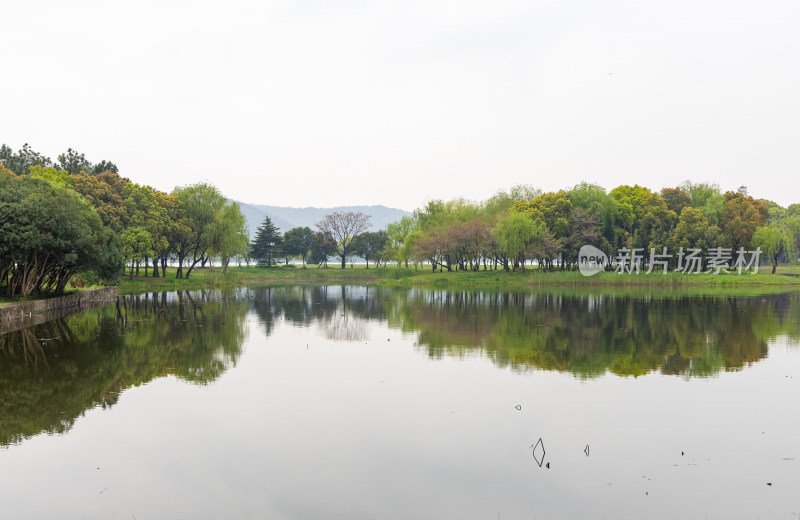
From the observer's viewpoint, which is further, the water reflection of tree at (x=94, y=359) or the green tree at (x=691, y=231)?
the green tree at (x=691, y=231)

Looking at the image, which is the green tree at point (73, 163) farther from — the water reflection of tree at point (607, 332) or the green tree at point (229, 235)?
the water reflection of tree at point (607, 332)

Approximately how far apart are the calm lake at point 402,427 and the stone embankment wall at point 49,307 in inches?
284

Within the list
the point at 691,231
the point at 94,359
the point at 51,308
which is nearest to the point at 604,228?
the point at 691,231

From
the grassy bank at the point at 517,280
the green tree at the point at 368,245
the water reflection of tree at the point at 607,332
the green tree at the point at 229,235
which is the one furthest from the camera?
the green tree at the point at 368,245

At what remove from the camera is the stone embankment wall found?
102 ft

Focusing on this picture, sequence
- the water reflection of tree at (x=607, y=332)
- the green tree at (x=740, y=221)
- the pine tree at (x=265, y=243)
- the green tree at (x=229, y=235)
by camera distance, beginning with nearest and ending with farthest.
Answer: the water reflection of tree at (x=607, y=332) → the green tree at (x=229, y=235) → the green tree at (x=740, y=221) → the pine tree at (x=265, y=243)

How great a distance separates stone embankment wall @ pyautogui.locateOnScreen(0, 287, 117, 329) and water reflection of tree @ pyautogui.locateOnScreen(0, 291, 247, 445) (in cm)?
173

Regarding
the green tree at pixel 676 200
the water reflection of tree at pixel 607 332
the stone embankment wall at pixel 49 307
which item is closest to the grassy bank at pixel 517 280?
the stone embankment wall at pixel 49 307

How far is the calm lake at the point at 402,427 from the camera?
8875mm

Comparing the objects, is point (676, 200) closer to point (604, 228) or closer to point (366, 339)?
point (604, 228)

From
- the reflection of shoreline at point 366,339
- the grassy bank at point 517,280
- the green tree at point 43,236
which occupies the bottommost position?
the reflection of shoreline at point 366,339

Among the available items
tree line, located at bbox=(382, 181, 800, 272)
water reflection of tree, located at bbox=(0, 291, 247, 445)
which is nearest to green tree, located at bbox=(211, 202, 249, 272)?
tree line, located at bbox=(382, 181, 800, 272)

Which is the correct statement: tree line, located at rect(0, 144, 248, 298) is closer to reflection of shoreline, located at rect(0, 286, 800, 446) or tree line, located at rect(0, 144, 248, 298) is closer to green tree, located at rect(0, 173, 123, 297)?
green tree, located at rect(0, 173, 123, 297)

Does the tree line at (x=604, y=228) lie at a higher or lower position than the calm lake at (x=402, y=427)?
higher
